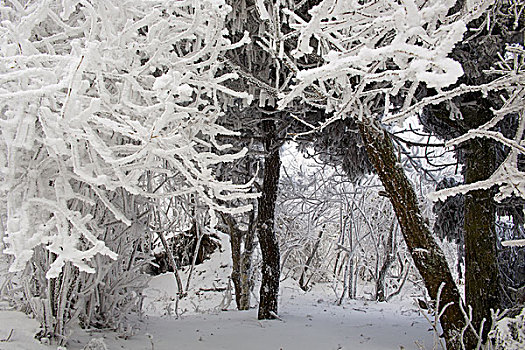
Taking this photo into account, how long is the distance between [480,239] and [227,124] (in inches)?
129

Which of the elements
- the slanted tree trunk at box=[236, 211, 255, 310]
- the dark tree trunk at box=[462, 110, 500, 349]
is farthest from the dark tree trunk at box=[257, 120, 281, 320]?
the dark tree trunk at box=[462, 110, 500, 349]

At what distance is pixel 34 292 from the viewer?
3.30 meters

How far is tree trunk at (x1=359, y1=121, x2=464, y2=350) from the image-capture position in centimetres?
319

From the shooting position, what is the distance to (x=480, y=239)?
3.71 metres

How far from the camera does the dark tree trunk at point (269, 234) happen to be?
5602 millimetres

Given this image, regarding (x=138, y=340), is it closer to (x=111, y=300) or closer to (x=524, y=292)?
(x=111, y=300)

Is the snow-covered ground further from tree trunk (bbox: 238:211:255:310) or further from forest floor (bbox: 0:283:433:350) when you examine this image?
tree trunk (bbox: 238:211:255:310)

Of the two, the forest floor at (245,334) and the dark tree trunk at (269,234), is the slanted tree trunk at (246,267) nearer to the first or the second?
the forest floor at (245,334)

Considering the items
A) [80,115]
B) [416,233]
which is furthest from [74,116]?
[416,233]

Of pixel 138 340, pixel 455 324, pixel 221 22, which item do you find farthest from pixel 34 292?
pixel 455 324

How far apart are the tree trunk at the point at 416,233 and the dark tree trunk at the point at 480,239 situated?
491 mm

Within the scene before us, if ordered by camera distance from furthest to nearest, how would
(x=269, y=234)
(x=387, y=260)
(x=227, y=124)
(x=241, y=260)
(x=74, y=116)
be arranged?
(x=387, y=260) < (x=241, y=260) < (x=269, y=234) < (x=227, y=124) < (x=74, y=116)

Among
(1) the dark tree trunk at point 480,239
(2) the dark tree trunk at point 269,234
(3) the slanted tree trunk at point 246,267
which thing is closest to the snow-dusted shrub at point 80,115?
(1) the dark tree trunk at point 480,239

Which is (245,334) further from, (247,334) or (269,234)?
(269,234)
